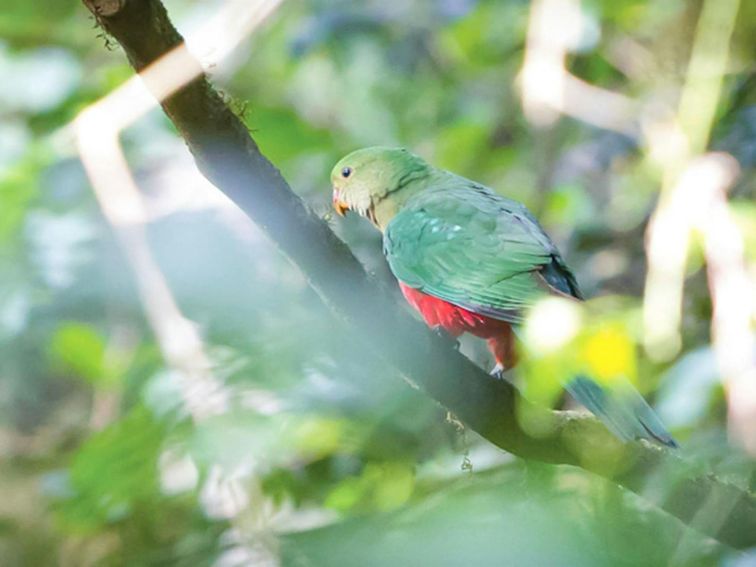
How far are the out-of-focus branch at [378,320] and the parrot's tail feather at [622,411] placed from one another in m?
0.08

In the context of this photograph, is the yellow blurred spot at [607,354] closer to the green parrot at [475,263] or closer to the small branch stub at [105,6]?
the green parrot at [475,263]

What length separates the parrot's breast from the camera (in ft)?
9.23

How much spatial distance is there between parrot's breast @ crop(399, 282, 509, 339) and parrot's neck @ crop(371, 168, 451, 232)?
15.6 inches

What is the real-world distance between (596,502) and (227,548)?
1002 millimetres

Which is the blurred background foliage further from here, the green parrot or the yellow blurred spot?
the green parrot

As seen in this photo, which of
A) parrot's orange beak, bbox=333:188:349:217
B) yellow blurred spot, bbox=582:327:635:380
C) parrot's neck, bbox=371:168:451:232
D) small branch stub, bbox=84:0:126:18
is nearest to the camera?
small branch stub, bbox=84:0:126:18

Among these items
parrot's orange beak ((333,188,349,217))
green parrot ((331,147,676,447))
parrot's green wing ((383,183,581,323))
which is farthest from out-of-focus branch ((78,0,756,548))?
parrot's orange beak ((333,188,349,217))

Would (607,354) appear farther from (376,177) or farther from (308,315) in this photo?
(308,315)

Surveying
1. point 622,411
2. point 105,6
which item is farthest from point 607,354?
point 105,6

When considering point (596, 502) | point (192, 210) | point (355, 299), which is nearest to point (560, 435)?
point (596, 502)

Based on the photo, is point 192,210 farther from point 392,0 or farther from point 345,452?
point 345,452

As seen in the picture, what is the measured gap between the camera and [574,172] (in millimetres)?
4965

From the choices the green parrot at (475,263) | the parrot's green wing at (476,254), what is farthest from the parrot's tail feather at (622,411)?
the parrot's green wing at (476,254)

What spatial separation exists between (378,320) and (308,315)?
1.56m
